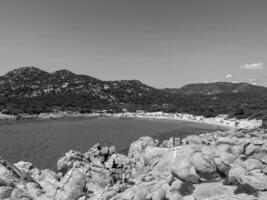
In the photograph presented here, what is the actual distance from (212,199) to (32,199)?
13.2 meters

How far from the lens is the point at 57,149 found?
152ft

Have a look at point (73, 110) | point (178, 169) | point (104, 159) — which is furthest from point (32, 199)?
point (73, 110)

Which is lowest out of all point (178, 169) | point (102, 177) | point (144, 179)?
point (102, 177)

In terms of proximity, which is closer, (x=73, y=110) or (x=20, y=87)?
(x=73, y=110)

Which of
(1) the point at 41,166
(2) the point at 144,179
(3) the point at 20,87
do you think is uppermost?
(3) the point at 20,87

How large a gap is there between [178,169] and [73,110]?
497 feet

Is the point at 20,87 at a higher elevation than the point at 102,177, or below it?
higher

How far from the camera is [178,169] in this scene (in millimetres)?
14727

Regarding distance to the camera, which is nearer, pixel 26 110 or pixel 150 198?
pixel 150 198

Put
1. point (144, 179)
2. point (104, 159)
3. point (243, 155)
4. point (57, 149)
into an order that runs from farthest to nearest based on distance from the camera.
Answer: point (57, 149), point (104, 159), point (243, 155), point (144, 179)

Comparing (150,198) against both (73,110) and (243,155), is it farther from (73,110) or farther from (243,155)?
(73,110)

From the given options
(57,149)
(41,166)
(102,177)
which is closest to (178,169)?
(102,177)

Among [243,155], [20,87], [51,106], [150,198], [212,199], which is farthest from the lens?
[20,87]

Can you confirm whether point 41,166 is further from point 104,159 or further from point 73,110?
point 73,110
